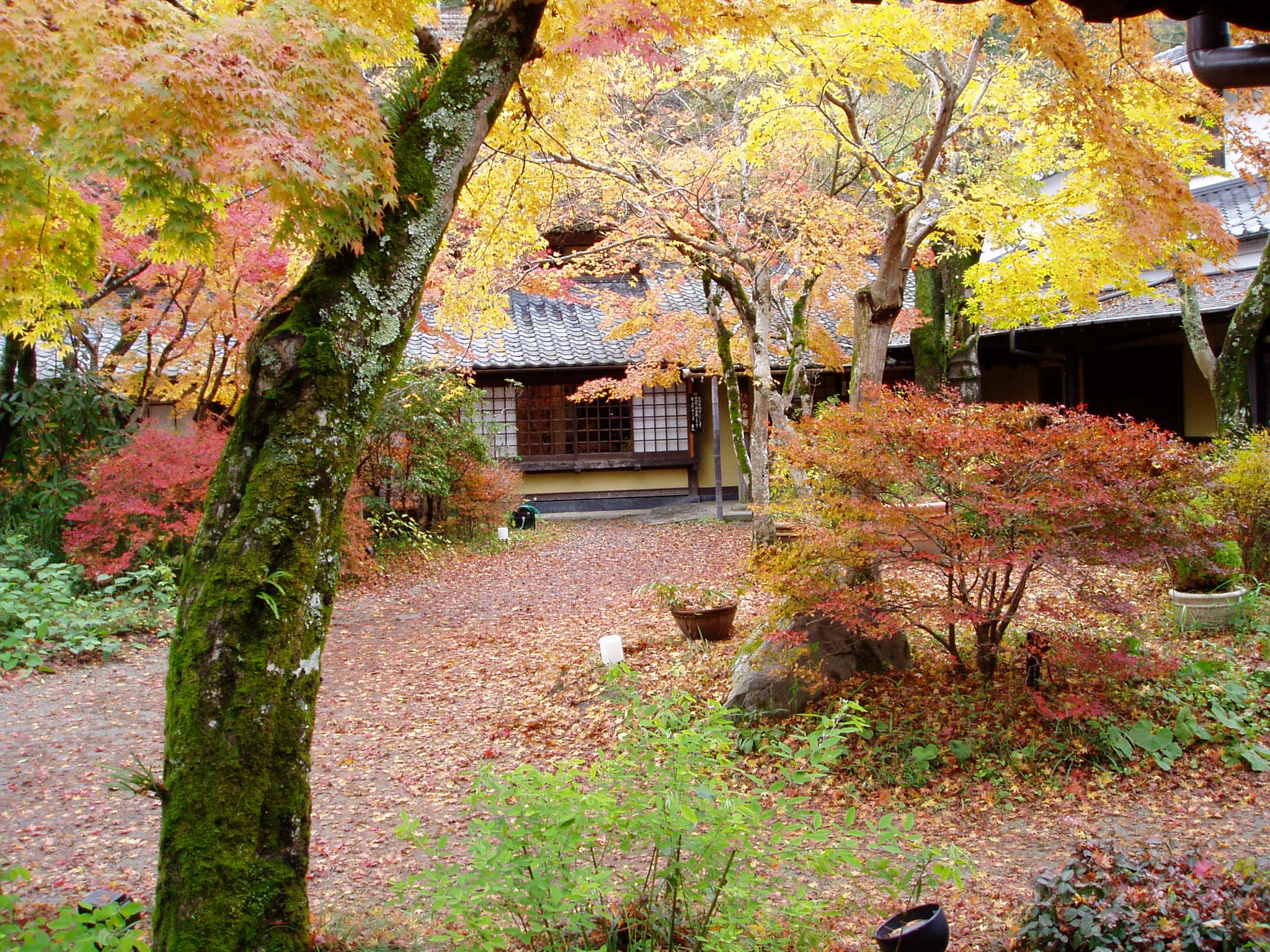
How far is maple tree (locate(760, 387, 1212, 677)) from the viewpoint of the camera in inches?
182

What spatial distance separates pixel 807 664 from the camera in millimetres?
5473

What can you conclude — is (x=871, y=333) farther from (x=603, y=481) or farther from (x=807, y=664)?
(x=603, y=481)

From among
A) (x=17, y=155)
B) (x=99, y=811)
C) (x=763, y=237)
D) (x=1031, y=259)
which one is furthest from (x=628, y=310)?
(x=17, y=155)

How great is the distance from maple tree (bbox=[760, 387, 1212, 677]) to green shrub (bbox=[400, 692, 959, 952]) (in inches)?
88.3

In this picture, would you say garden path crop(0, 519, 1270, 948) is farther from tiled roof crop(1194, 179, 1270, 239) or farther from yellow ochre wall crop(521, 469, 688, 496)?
tiled roof crop(1194, 179, 1270, 239)

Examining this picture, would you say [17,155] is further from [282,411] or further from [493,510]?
[493,510]

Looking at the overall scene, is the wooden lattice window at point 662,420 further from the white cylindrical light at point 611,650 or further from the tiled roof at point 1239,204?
the white cylindrical light at point 611,650

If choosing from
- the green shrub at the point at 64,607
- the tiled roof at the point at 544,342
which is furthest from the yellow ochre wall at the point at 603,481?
the green shrub at the point at 64,607

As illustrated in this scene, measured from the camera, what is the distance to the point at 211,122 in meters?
2.79

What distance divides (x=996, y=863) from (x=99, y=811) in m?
4.47

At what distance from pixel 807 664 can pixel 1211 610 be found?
3.18 meters

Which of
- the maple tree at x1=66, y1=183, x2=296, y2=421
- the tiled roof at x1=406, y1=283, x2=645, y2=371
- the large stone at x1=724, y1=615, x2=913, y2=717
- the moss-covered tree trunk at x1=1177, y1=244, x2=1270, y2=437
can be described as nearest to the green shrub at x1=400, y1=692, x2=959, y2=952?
the large stone at x1=724, y1=615, x2=913, y2=717

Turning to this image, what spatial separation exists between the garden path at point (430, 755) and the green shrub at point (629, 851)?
105 cm

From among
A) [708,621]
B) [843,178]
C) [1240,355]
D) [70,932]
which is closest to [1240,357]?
[1240,355]
